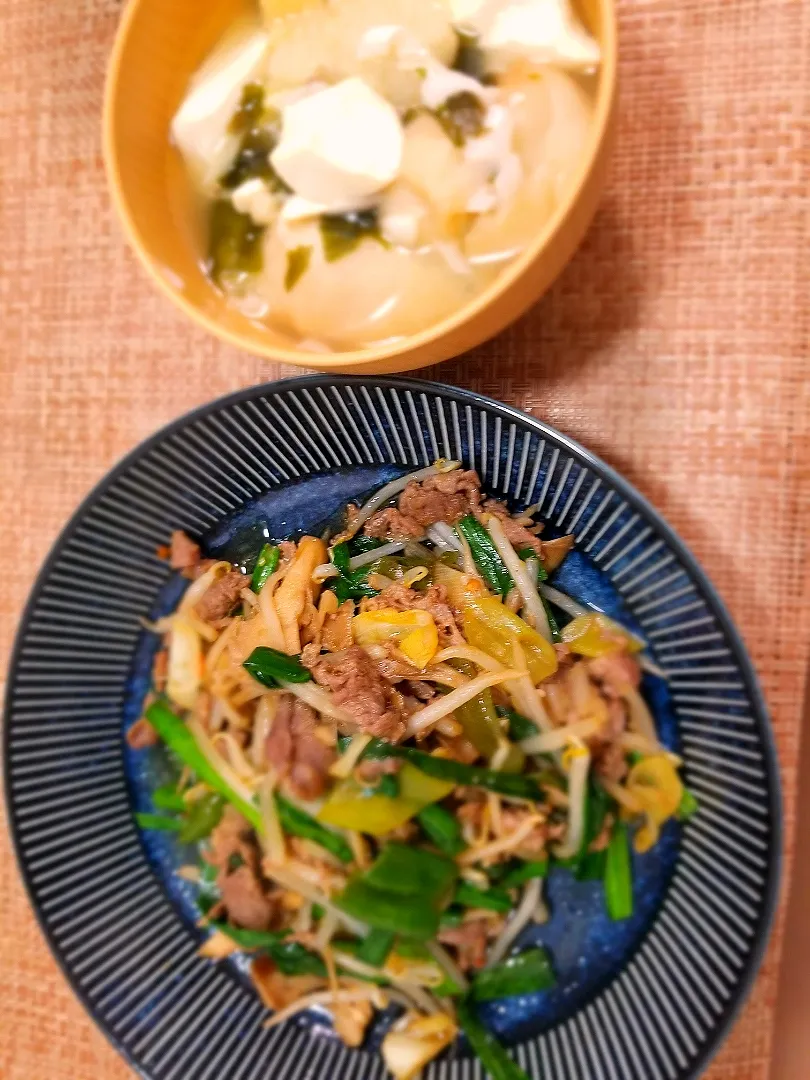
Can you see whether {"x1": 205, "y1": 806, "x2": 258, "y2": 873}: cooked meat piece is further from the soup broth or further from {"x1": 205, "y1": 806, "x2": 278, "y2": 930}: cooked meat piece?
the soup broth

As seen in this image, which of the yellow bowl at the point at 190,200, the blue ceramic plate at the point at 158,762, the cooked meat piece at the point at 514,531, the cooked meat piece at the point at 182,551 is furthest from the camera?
the cooked meat piece at the point at 182,551

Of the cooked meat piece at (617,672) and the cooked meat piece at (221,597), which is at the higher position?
the cooked meat piece at (221,597)

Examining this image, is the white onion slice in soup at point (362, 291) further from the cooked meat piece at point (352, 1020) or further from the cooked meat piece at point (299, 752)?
the cooked meat piece at point (352, 1020)

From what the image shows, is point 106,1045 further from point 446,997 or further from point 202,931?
point 446,997

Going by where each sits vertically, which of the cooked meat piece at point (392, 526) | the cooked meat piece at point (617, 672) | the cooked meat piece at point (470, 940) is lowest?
the cooked meat piece at point (470, 940)

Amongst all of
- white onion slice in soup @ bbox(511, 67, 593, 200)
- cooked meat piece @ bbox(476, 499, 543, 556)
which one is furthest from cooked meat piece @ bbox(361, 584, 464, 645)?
white onion slice in soup @ bbox(511, 67, 593, 200)

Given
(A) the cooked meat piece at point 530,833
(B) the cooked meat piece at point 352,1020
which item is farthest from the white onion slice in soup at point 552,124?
(B) the cooked meat piece at point 352,1020

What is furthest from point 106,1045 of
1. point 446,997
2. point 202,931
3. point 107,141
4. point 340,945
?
point 107,141

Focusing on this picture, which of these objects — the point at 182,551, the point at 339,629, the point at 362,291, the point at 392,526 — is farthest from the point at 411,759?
the point at 362,291
